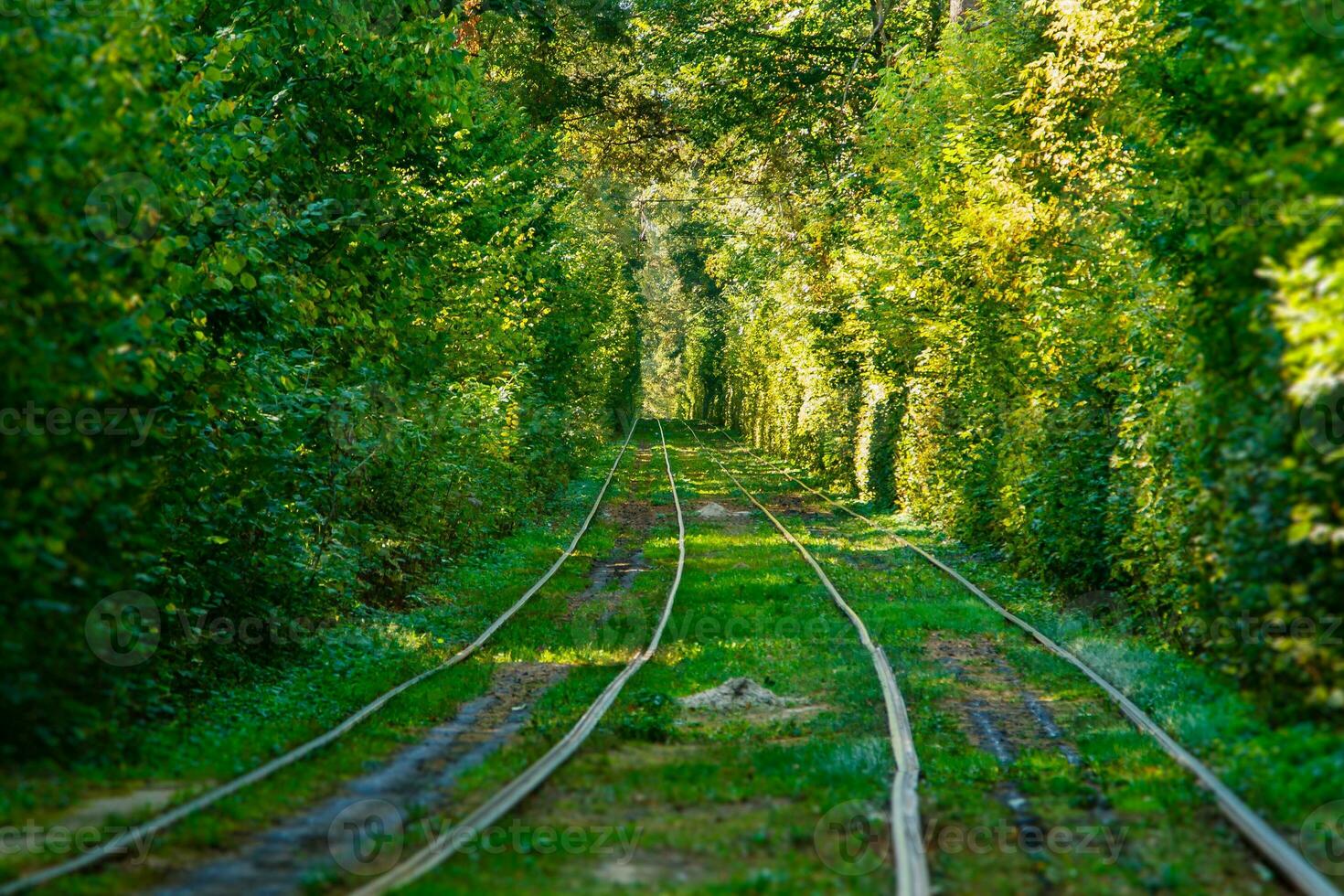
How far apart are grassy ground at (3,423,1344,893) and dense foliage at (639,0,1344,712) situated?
88cm

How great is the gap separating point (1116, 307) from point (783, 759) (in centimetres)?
802

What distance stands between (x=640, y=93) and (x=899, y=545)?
18.3m

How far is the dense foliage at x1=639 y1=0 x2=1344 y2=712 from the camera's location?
6387 mm

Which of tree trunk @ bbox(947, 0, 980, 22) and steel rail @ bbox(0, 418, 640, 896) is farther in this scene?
tree trunk @ bbox(947, 0, 980, 22)

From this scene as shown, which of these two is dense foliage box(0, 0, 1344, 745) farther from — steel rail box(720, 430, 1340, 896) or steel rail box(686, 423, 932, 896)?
steel rail box(686, 423, 932, 896)

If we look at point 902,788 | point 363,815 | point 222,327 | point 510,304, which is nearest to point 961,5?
point 510,304

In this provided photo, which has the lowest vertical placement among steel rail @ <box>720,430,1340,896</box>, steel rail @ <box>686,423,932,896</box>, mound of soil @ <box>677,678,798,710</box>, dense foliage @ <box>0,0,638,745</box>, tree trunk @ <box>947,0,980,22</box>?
mound of soil @ <box>677,678,798,710</box>

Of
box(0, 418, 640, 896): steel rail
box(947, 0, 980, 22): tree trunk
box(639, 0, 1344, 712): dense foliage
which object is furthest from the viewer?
box(947, 0, 980, 22): tree trunk

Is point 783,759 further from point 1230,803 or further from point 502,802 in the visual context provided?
point 1230,803

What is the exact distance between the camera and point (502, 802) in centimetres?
653

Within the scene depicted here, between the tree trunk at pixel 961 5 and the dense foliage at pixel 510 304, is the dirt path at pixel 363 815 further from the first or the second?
the tree trunk at pixel 961 5

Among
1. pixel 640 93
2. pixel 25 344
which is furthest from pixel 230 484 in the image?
pixel 640 93

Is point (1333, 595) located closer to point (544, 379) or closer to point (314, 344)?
point (314, 344)

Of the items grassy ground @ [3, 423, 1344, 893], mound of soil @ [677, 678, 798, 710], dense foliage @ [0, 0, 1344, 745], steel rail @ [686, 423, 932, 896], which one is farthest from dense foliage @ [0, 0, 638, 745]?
steel rail @ [686, 423, 932, 896]
